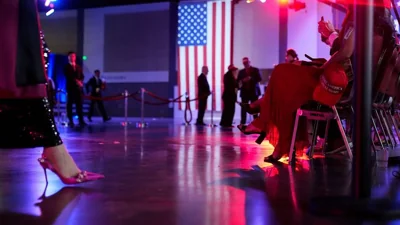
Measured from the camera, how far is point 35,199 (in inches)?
77.6

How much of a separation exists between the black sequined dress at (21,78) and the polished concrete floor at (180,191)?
270 mm

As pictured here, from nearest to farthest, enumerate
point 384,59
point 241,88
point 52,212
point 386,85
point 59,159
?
1. point 52,212
2. point 59,159
3. point 384,59
4. point 386,85
5. point 241,88

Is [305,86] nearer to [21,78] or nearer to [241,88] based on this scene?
[21,78]

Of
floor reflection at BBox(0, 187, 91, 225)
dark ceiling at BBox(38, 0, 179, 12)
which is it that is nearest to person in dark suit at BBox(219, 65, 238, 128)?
dark ceiling at BBox(38, 0, 179, 12)

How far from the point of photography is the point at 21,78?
7.32ft

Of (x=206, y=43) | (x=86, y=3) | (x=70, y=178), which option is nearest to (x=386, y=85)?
(x=70, y=178)

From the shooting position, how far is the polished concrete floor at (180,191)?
164 centimetres

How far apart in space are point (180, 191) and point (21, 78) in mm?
980

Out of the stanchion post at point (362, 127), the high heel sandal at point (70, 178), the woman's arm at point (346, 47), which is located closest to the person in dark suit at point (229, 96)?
the woman's arm at point (346, 47)

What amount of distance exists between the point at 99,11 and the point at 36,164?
14475mm

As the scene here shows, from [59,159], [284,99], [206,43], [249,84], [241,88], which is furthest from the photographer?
[206,43]

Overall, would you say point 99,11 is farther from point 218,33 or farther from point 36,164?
point 36,164

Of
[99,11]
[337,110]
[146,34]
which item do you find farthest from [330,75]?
[99,11]

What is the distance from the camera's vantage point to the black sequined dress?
2.22 metres
